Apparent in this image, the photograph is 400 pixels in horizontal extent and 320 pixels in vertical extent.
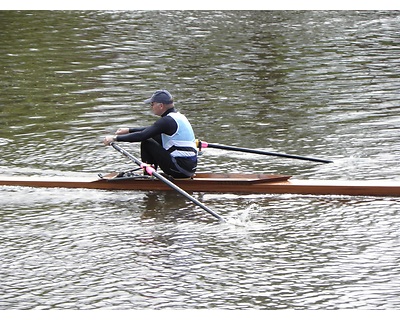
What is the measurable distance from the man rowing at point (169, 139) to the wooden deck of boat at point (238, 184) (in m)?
0.22

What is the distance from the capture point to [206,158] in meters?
14.8

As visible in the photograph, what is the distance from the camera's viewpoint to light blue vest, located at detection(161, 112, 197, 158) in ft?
42.0

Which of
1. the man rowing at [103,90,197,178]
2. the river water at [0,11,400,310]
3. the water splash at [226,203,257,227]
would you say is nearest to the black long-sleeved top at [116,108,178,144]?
the man rowing at [103,90,197,178]

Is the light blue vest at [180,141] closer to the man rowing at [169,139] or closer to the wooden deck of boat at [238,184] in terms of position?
the man rowing at [169,139]

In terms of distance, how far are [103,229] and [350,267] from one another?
3.02 metres

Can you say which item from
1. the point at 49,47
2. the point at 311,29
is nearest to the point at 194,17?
the point at 311,29

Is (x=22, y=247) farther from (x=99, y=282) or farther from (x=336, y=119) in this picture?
(x=336, y=119)

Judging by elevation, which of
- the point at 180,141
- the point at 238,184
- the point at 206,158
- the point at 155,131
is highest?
the point at 155,131

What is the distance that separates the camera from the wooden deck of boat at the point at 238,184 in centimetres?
1256

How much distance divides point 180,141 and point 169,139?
0.49 ft

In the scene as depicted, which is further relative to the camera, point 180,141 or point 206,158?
point 206,158

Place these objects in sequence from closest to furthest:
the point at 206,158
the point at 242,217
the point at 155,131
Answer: the point at 242,217
the point at 155,131
the point at 206,158

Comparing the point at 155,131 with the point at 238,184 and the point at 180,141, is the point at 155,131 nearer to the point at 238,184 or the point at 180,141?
the point at 180,141

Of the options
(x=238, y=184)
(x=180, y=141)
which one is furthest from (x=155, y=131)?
(x=238, y=184)
